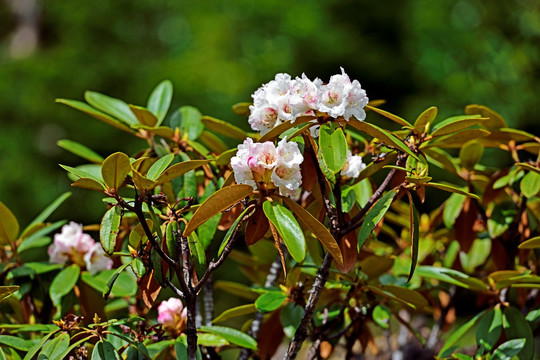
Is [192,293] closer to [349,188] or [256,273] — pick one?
[349,188]

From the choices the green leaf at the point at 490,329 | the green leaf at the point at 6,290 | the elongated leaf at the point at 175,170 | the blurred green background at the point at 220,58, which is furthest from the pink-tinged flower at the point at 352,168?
the blurred green background at the point at 220,58

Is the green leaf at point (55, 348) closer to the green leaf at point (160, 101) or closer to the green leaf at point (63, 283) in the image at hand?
the green leaf at point (63, 283)

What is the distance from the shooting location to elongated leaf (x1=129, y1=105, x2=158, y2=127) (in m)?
0.98

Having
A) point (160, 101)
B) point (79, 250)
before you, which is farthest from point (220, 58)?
point (79, 250)

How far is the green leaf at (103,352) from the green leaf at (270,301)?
0.73ft

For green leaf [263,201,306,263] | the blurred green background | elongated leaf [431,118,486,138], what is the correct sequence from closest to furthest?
green leaf [263,201,306,263] < elongated leaf [431,118,486,138] < the blurred green background

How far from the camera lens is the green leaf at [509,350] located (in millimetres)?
880

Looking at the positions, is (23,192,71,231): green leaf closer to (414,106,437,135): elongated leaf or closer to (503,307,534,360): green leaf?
(414,106,437,135): elongated leaf

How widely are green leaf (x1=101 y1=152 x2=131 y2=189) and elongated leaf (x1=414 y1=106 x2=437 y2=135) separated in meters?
0.38

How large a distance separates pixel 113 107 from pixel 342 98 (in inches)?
18.7

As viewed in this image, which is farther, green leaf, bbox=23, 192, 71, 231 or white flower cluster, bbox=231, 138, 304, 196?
green leaf, bbox=23, 192, 71, 231

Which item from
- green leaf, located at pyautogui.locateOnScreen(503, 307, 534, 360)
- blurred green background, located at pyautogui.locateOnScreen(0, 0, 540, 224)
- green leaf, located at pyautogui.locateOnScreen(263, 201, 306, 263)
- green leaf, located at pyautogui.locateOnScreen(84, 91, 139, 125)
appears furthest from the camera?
blurred green background, located at pyautogui.locateOnScreen(0, 0, 540, 224)

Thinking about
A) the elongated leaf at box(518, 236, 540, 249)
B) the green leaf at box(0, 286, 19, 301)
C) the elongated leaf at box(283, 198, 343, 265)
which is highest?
the elongated leaf at box(283, 198, 343, 265)

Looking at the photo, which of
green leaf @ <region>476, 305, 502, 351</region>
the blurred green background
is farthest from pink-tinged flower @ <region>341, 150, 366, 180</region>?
the blurred green background
